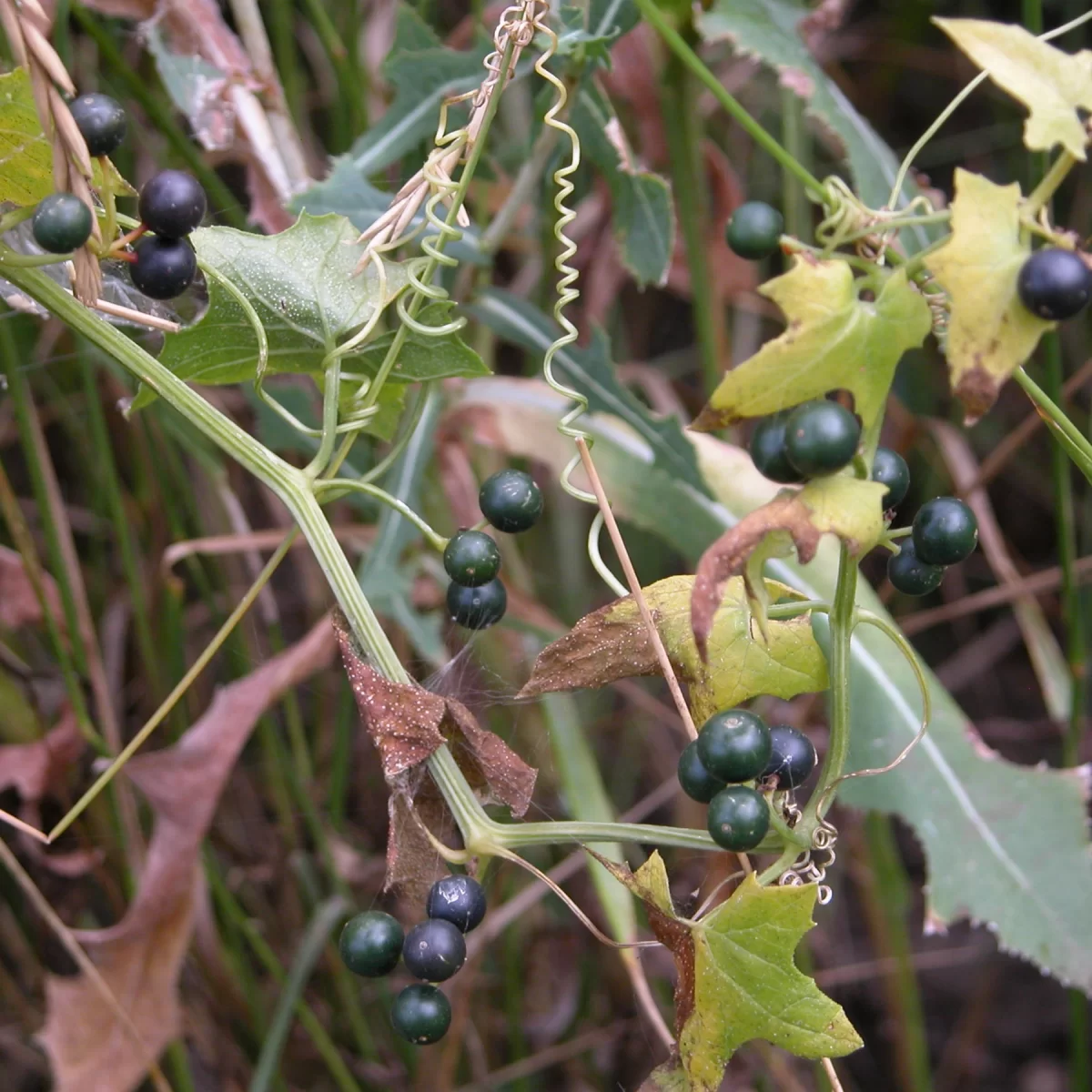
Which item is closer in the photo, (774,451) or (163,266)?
(774,451)

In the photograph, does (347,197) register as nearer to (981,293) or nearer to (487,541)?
(487,541)

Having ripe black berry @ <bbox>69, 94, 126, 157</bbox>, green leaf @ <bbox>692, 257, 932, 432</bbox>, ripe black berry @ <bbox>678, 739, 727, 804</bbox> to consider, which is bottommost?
ripe black berry @ <bbox>678, 739, 727, 804</bbox>

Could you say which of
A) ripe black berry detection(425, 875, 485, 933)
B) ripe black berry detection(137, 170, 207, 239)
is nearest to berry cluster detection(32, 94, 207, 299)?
ripe black berry detection(137, 170, 207, 239)

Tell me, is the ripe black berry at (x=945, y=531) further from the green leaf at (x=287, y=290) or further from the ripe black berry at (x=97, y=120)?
the ripe black berry at (x=97, y=120)

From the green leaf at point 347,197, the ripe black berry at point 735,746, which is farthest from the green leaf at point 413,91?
the ripe black berry at point 735,746

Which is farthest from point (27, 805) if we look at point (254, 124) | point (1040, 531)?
point (1040, 531)

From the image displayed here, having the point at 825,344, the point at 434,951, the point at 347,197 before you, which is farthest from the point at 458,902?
the point at 347,197

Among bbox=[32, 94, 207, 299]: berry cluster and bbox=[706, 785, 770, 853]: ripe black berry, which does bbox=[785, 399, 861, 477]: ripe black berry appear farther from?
bbox=[32, 94, 207, 299]: berry cluster
